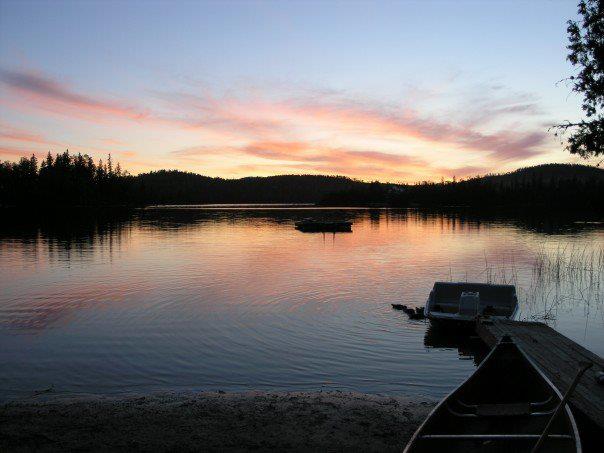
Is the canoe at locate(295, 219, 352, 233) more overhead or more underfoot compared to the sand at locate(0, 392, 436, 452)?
more overhead

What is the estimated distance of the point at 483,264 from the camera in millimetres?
48094

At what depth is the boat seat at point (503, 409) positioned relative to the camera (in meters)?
10.2

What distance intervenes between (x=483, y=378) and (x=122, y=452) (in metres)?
8.13

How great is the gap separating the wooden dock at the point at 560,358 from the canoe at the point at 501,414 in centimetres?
87

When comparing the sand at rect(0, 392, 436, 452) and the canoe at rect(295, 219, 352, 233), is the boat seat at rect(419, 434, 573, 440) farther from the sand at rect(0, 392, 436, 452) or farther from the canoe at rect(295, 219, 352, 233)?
the canoe at rect(295, 219, 352, 233)

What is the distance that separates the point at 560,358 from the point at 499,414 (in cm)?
593

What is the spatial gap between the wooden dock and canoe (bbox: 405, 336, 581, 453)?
87 centimetres

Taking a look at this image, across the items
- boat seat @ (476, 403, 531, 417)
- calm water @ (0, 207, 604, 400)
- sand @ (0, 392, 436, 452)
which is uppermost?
boat seat @ (476, 403, 531, 417)

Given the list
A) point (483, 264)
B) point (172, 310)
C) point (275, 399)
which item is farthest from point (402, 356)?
point (483, 264)

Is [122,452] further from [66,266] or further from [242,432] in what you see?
[66,266]

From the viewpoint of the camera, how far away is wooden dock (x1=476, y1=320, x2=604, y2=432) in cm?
1089

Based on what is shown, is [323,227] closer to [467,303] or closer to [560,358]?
[467,303]

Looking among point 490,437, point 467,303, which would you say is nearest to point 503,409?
point 490,437

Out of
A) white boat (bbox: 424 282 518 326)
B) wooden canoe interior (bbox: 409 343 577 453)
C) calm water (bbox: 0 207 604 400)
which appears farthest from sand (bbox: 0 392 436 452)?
white boat (bbox: 424 282 518 326)
